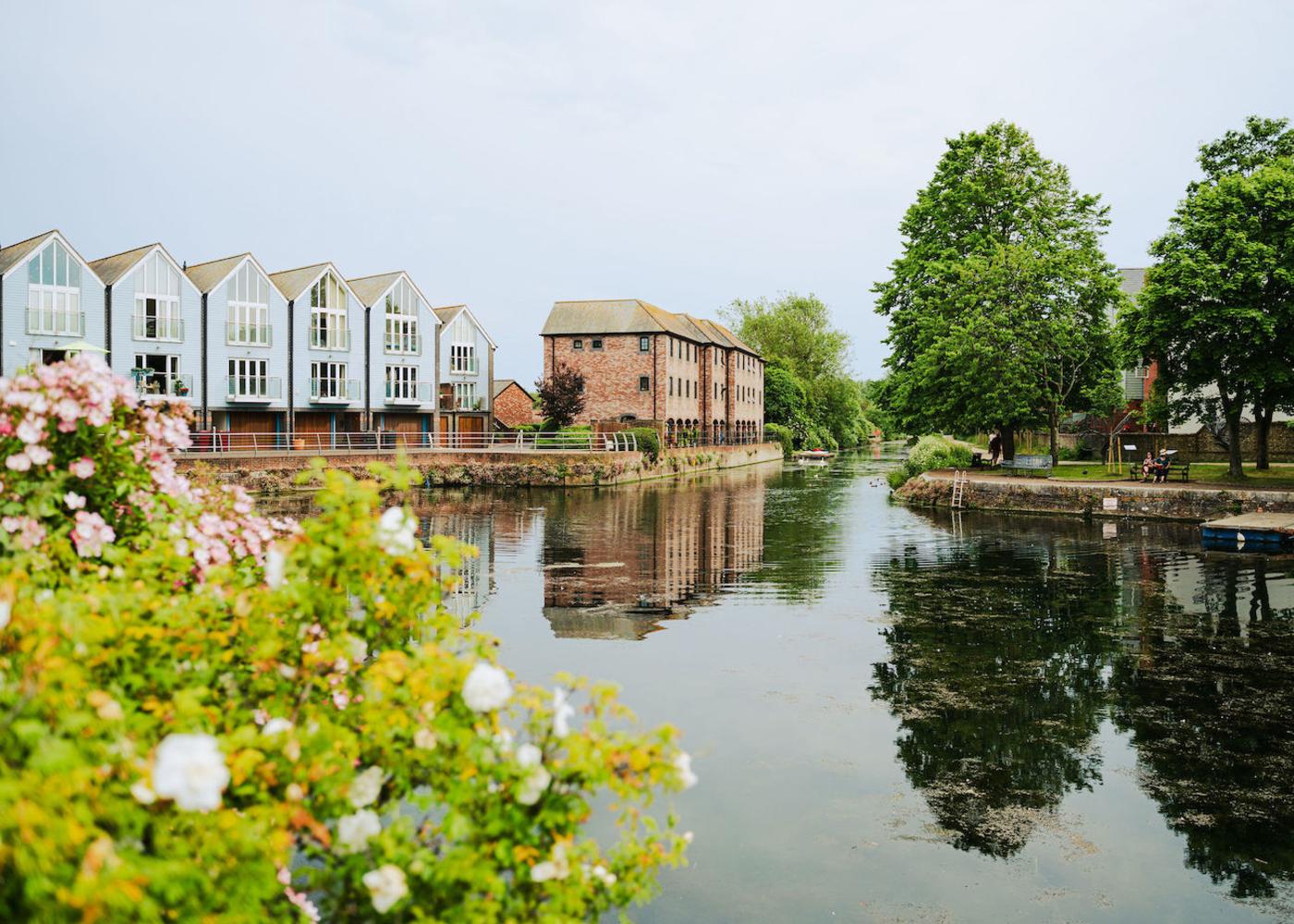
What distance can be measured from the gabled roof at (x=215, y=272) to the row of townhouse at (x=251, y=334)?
9 centimetres

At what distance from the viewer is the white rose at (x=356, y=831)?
3107 millimetres

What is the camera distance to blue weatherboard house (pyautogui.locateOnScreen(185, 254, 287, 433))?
51.7 meters

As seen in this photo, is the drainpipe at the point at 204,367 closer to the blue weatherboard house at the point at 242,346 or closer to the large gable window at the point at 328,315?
the blue weatherboard house at the point at 242,346

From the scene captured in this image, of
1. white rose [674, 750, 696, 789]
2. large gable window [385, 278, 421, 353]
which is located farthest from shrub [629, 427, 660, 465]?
white rose [674, 750, 696, 789]

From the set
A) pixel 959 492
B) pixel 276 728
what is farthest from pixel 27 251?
pixel 276 728

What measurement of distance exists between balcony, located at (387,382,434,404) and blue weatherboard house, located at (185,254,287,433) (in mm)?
7234

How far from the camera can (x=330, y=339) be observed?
2242 inches

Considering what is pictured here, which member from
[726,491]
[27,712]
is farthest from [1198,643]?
[726,491]

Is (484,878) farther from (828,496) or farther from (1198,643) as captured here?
(828,496)

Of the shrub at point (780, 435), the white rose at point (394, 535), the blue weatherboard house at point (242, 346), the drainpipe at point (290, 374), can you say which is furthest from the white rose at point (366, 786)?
the shrub at point (780, 435)

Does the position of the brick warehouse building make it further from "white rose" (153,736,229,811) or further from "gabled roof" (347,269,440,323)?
"white rose" (153,736,229,811)

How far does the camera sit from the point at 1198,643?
46.8ft

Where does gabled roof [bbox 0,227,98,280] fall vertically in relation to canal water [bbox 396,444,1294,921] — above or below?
above

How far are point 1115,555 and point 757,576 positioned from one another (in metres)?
9.38
